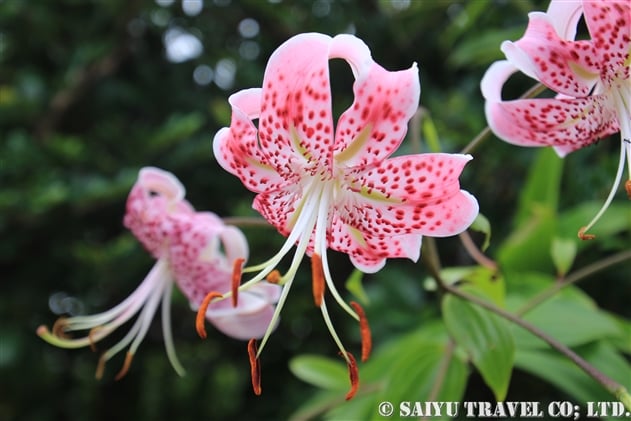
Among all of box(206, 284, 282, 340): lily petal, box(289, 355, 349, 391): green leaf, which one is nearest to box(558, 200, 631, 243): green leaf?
box(289, 355, 349, 391): green leaf

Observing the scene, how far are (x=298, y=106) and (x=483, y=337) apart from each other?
37 centimetres

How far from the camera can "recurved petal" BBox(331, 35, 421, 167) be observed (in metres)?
0.54

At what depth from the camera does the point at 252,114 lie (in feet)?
2.05

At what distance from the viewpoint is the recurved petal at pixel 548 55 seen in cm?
59

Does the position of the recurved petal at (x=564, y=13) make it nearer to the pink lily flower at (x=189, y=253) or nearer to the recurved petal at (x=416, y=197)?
the recurved petal at (x=416, y=197)

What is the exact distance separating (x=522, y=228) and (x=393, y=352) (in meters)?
0.33

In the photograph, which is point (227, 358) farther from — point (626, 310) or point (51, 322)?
point (626, 310)

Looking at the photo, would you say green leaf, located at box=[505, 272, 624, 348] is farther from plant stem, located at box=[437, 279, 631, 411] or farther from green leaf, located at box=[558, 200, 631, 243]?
plant stem, located at box=[437, 279, 631, 411]

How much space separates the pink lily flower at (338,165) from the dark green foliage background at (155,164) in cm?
65

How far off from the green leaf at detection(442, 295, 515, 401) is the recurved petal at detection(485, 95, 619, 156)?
0.71ft

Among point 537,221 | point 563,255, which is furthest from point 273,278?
point 537,221

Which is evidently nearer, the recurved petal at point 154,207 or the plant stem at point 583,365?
the plant stem at point 583,365

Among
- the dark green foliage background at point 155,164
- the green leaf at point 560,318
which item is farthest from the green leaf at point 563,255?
the dark green foliage background at point 155,164

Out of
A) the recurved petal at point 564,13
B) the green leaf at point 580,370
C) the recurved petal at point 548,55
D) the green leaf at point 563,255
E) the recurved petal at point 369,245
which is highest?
the recurved petal at point 564,13
